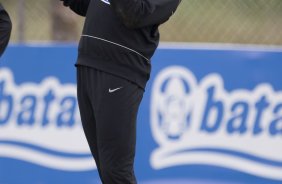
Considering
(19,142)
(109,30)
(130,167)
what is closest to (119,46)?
→ (109,30)

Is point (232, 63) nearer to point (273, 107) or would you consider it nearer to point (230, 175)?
point (273, 107)

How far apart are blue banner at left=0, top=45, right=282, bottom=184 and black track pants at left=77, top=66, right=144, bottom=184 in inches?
72.3

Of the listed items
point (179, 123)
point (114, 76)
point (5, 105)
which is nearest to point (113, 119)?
point (114, 76)

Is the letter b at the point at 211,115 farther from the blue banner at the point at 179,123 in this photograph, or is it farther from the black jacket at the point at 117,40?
the black jacket at the point at 117,40

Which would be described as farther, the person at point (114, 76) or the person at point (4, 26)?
the person at point (4, 26)

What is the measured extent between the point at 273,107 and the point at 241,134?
318 mm

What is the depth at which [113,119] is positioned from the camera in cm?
356

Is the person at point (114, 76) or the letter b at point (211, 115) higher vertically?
the letter b at point (211, 115)

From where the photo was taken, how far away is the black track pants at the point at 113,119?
3.56m

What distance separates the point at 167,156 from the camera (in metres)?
5.46

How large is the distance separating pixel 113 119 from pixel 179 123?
1.94 m

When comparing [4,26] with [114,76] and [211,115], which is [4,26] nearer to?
[114,76]

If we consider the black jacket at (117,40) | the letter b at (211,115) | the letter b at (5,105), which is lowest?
the black jacket at (117,40)

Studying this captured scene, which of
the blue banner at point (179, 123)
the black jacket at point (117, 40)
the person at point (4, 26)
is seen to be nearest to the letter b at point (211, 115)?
the blue banner at point (179, 123)
